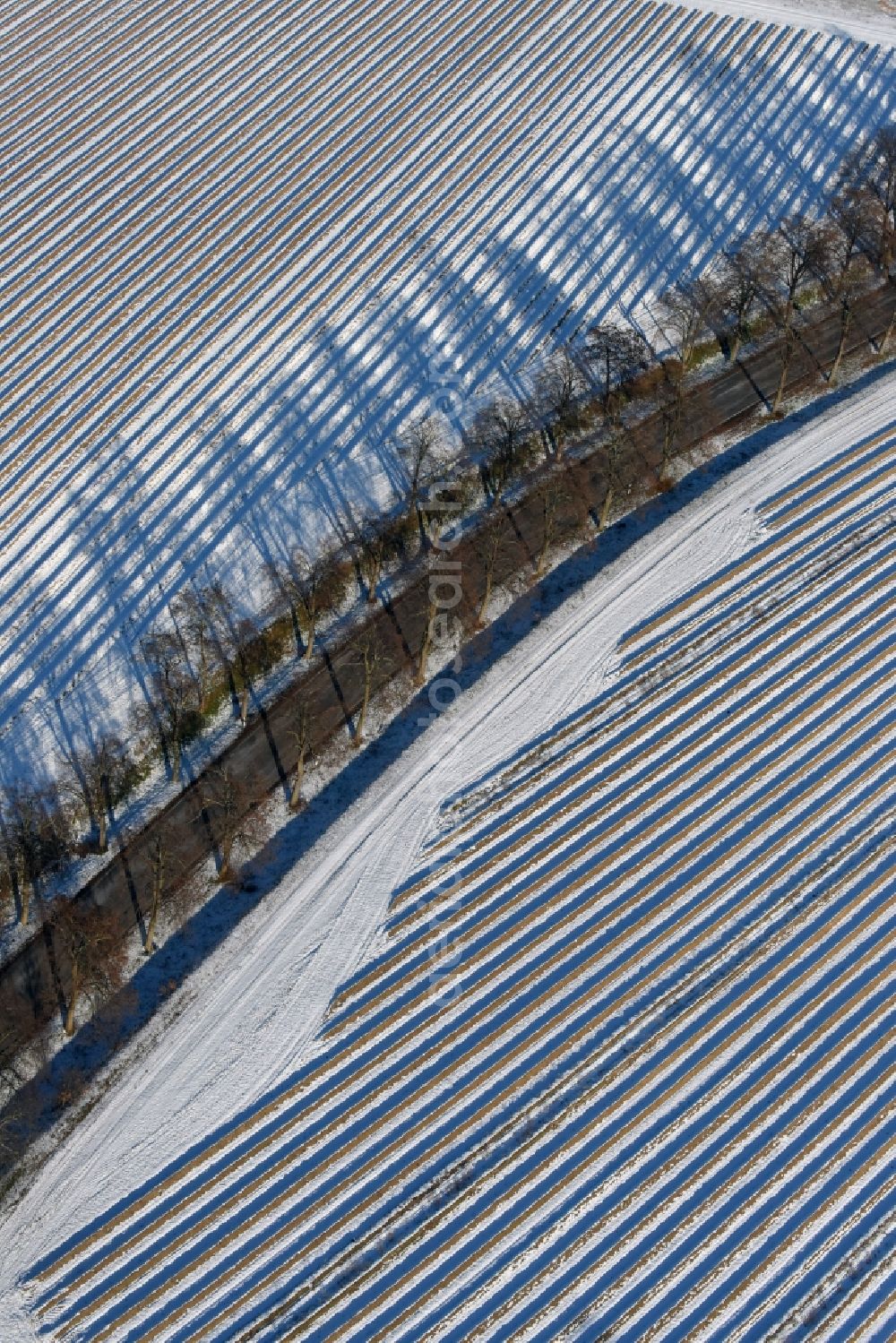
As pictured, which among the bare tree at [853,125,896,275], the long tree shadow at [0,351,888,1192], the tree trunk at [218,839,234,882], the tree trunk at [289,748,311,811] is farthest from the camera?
the bare tree at [853,125,896,275]

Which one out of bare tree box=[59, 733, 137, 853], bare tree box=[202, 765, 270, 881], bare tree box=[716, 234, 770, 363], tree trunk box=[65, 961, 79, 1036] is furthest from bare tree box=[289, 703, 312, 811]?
bare tree box=[716, 234, 770, 363]

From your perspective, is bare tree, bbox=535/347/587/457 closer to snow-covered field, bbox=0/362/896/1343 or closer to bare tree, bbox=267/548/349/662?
snow-covered field, bbox=0/362/896/1343

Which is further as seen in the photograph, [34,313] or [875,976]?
[34,313]

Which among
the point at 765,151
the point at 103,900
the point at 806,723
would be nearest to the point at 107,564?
the point at 103,900

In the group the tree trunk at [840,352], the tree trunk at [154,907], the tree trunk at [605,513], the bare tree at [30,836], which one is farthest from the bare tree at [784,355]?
the bare tree at [30,836]

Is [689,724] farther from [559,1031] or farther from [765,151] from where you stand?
[765,151]

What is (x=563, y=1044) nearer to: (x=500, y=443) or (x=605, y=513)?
(x=605, y=513)

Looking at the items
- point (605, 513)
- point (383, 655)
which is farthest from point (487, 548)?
point (383, 655)
